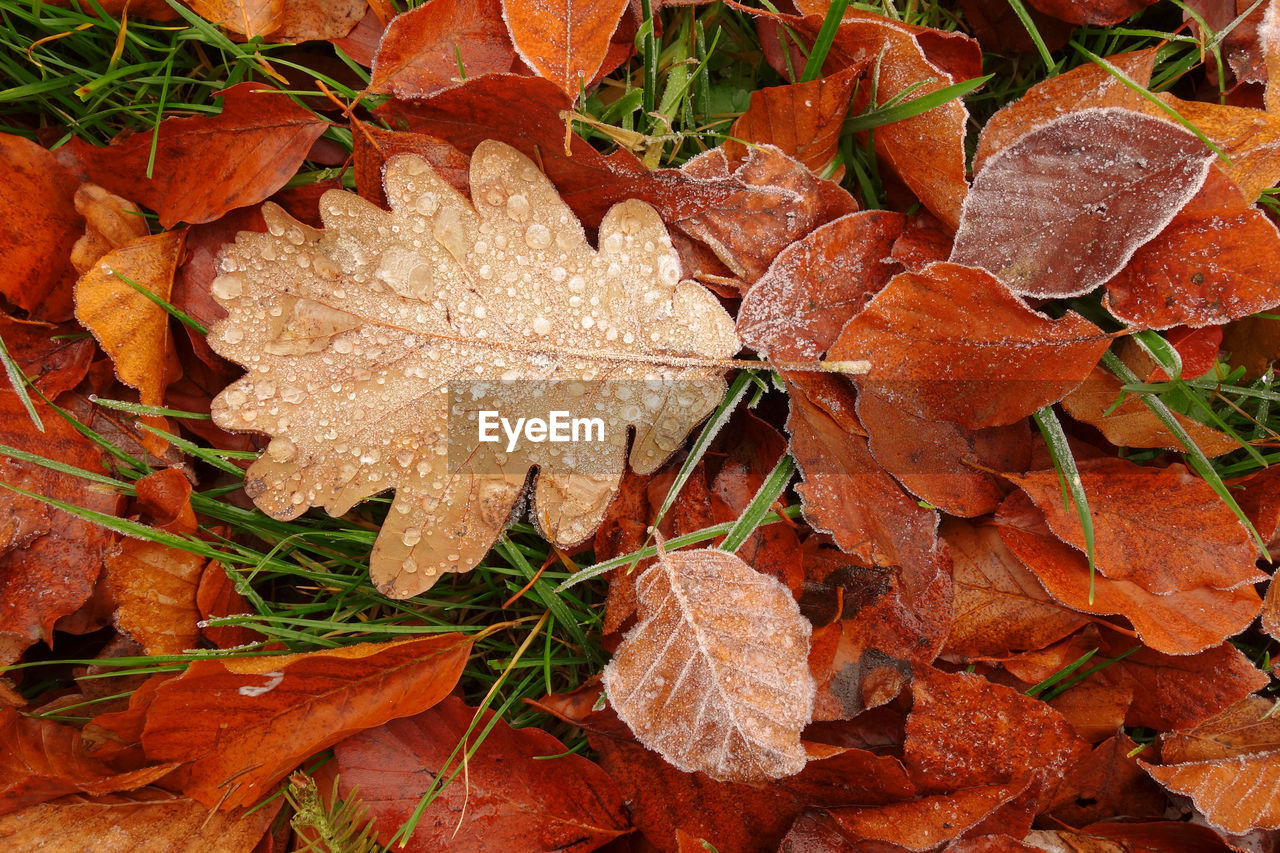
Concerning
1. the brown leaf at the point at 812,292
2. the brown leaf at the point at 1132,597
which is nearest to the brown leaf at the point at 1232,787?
the brown leaf at the point at 1132,597

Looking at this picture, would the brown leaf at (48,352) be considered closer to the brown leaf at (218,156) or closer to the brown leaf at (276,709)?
the brown leaf at (218,156)

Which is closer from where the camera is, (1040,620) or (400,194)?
(400,194)

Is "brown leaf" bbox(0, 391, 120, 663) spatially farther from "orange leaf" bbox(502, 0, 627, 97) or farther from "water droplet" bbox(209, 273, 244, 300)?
→ "orange leaf" bbox(502, 0, 627, 97)

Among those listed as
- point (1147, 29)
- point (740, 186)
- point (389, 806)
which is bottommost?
point (389, 806)

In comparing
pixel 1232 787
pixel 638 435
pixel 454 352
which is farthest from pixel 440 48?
pixel 1232 787

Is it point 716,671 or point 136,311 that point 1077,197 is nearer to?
point 716,671

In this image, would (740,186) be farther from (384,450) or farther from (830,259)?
(384,450)

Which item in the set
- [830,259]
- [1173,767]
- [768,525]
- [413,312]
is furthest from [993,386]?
[413,312]
